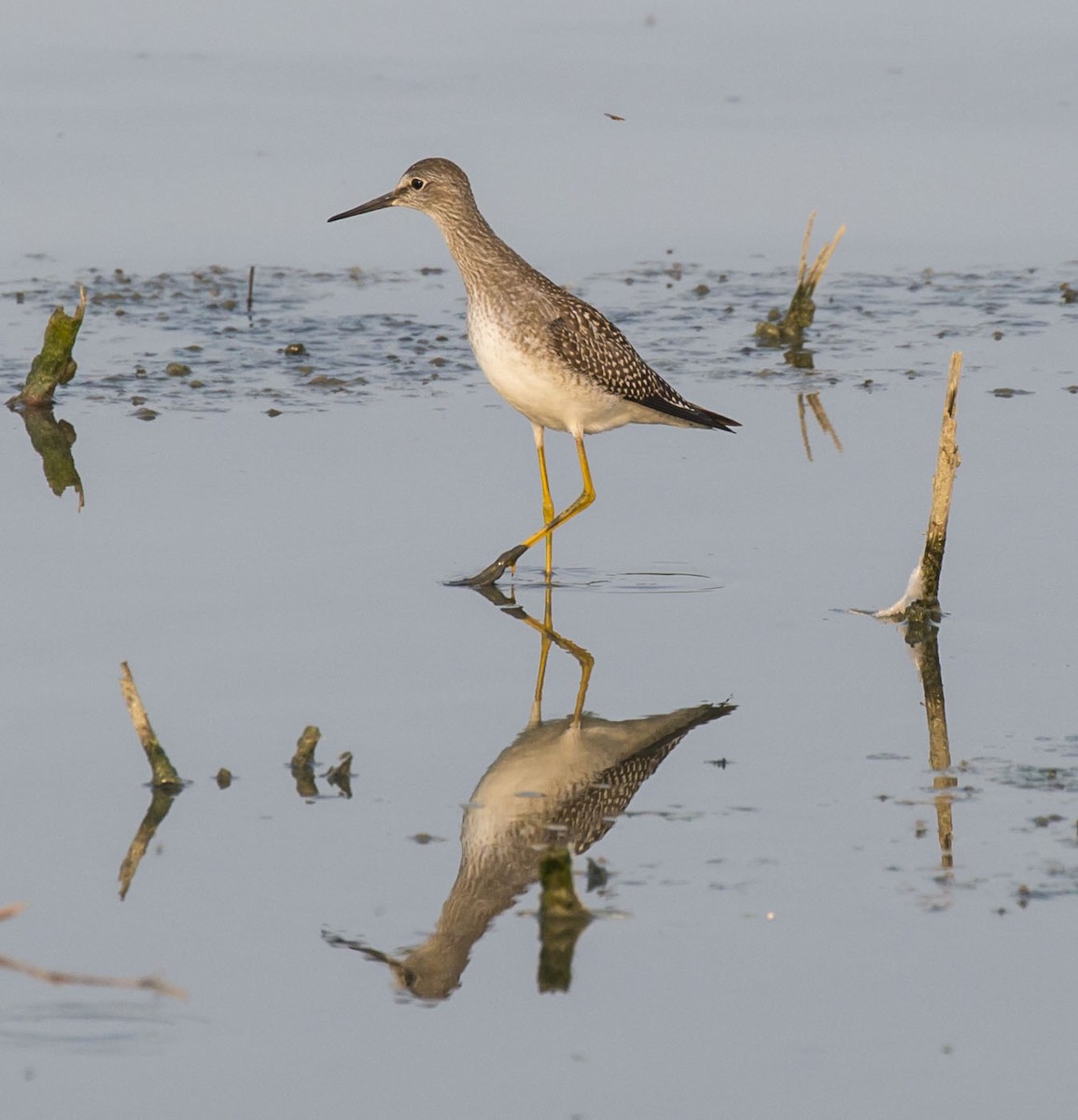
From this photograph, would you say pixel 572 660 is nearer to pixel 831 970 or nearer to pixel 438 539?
pixel 438 539

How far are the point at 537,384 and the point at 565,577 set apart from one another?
842 mm

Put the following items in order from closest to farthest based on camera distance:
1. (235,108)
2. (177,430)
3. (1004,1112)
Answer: (1004,1112) → (177,430) → (235,108)

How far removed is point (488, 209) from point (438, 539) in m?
5.86

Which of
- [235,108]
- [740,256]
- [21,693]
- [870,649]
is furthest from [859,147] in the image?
[21,693]

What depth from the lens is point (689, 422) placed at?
9734 mm

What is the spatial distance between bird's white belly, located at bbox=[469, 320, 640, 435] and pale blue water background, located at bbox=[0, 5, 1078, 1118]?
60cm

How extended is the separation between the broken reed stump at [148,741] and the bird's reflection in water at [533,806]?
937 mm

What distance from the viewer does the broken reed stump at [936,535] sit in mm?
7914

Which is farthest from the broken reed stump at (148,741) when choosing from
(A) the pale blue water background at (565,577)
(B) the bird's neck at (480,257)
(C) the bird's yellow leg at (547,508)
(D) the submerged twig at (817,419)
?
(D) the submerged twig at (817,419)

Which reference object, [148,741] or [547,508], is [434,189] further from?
[148,741]

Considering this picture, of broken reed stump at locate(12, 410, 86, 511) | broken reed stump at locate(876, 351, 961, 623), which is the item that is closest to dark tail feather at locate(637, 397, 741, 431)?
broken reed stump at locate(876, 351, 961, 623)

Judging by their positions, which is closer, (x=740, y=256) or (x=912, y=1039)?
(x=912, y=1039)

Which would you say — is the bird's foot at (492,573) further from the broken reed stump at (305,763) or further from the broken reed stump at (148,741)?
the broken reed stump at (148,741)

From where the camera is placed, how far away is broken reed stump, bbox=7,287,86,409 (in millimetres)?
10617
